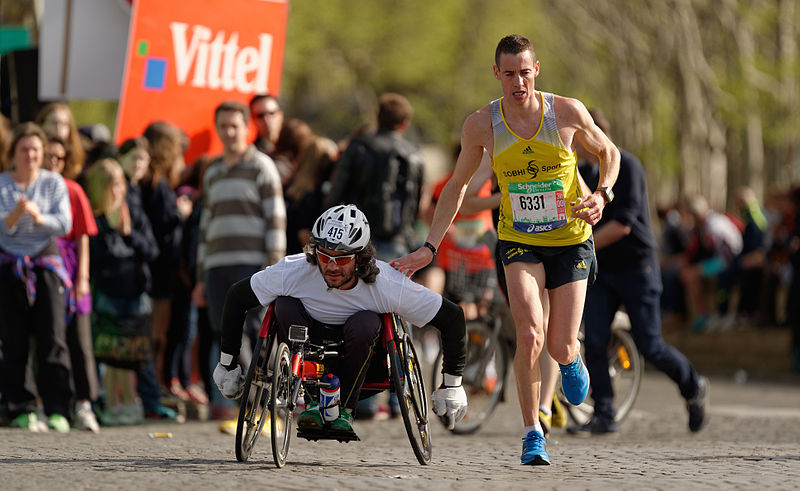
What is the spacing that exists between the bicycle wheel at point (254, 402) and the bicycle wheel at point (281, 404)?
0.07 metres

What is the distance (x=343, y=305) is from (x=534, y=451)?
125 cm

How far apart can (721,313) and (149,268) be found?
1079cm

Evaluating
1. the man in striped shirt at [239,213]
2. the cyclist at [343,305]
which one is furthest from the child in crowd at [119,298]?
the cyclist at [343,305]

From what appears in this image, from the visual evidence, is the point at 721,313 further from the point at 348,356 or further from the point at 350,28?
the point at 350,28

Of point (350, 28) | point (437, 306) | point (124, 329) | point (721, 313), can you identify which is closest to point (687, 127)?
point (721, 313)

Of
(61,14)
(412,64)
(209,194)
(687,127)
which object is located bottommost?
(209,194)

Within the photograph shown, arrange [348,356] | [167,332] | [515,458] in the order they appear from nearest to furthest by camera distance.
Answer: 1. [348,356]
2. [515,458]
3. [167,332]

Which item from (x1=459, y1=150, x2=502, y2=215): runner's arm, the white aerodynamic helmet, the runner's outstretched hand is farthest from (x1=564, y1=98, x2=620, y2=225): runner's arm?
(x1=459, y1=150, x2=502, y2=215): runner's arm

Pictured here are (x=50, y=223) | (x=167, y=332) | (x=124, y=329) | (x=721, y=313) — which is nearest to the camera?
(x=50, y=223)

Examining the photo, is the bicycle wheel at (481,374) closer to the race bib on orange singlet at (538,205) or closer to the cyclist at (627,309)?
the cyclist at (627,309)

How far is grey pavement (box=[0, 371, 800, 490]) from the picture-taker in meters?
7.23

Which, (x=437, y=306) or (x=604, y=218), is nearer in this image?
(x=437, y=306)

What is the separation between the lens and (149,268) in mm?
11797

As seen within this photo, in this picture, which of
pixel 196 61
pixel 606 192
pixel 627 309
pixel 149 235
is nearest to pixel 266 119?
pixel 149 235
